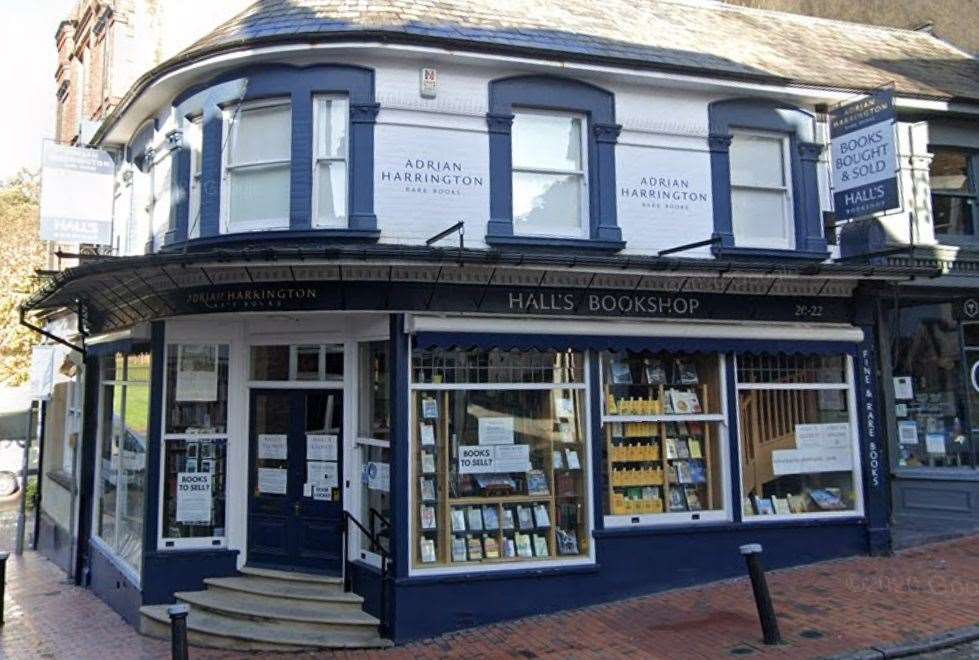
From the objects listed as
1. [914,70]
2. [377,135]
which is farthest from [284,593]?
[914,70]

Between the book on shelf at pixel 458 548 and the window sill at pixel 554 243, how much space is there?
3492 millimetres

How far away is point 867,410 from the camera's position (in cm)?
1041

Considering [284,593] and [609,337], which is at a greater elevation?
[609,337]

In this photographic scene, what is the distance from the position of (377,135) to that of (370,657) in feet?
19.1

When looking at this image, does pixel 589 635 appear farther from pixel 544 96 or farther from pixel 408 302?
pixel 544 96

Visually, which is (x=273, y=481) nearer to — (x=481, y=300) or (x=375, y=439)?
(x=375, y=439)

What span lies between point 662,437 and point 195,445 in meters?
5.89

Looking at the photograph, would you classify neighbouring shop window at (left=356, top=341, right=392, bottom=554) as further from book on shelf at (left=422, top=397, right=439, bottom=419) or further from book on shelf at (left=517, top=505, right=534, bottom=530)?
book on shelf at (left=517, top=505, right=534, bottom=530)

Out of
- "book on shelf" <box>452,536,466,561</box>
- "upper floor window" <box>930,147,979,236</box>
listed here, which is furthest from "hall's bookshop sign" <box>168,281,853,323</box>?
"upper floor window" <box>930,147,979,236</box>

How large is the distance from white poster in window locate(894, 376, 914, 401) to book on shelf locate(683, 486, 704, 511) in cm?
431

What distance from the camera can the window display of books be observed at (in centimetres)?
957

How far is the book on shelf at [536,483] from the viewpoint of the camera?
359 inches

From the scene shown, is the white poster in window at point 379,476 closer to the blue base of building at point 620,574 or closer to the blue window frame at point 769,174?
the blue base of building at point 620,574

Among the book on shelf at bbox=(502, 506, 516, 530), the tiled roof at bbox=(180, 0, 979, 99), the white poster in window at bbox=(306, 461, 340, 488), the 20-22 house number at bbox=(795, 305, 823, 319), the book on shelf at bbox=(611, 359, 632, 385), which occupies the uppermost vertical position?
the tiled roof at bbox=(180, 0, 979, 99)
